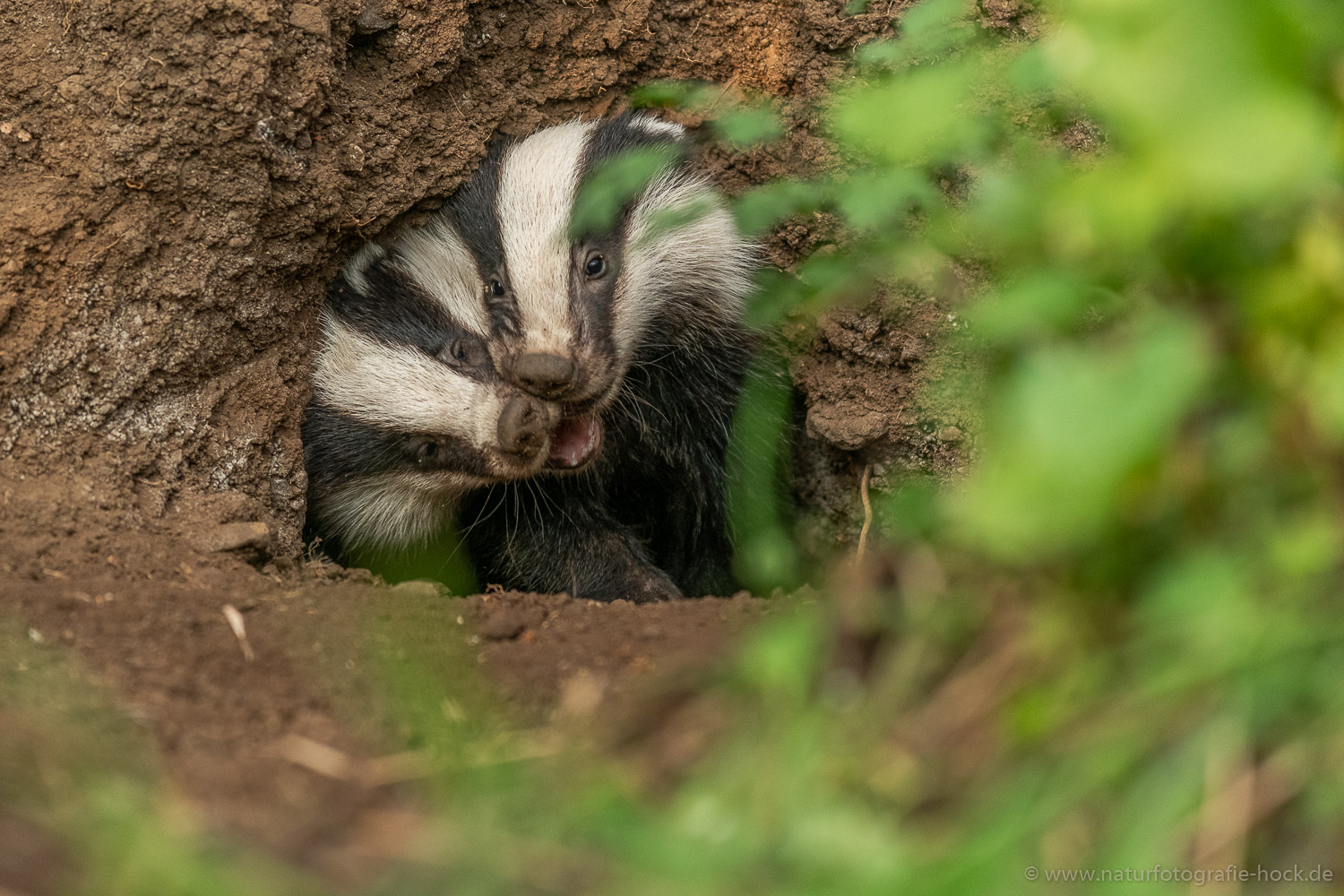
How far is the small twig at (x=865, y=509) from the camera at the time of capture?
12.3 feet

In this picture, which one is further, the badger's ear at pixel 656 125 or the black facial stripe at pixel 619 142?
the badger's ear at pixel 656 125

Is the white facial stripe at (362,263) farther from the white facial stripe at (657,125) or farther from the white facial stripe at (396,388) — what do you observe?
the white facial stripe at (657,125)

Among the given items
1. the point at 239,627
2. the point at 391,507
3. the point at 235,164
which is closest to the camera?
the point at 239,627

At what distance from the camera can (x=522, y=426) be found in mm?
3713

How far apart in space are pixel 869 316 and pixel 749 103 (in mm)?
796

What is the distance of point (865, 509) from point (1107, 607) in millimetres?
2676

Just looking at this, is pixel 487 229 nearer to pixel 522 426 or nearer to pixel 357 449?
pixel 522 426

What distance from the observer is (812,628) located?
1.68 m

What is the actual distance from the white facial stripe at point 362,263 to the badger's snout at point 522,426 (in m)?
0.75

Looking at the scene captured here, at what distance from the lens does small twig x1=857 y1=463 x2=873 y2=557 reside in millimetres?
3738

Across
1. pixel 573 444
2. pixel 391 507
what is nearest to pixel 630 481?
pixel 573 444

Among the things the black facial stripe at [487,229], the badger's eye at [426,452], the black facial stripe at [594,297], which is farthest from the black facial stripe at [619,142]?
the badger's eye at [426,452]

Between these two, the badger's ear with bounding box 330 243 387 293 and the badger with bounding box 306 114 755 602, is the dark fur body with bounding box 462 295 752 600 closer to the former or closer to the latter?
the badger with bounding box 306 114 755 602

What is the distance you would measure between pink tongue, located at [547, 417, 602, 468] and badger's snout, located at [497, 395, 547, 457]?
0.83 feet
